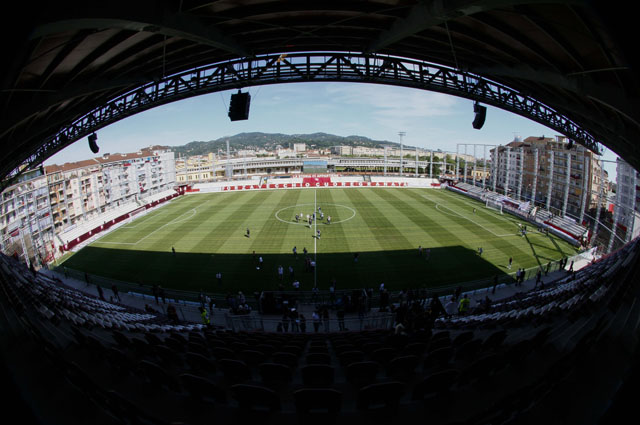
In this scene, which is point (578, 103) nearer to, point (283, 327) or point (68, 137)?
point (283, 327)

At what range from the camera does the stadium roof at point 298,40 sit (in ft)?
14.8

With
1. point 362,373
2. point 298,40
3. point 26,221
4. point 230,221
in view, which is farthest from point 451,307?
point 26,221

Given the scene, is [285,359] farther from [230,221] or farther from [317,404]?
[230,221]

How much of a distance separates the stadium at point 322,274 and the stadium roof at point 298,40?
6cm

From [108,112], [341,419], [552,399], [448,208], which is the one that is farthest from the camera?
[448,208]

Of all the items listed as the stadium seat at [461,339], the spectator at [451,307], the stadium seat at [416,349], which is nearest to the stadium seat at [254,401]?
the stadium seat at [416,349]

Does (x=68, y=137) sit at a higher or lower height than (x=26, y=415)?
higher

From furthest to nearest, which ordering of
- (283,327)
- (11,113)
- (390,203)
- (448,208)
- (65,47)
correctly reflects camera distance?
1. (390,203)
2. (448,208)
3. (283,327)
4. (11,113)
5. (65,47)

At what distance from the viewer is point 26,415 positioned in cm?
248

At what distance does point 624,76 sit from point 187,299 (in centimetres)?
2058

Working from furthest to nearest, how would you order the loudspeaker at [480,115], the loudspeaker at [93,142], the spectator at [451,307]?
the loudspeaker at [93,142] < the spectator at [451,307] < the loudspeaker at [480,115]

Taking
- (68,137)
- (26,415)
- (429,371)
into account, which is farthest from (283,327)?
(68,137)

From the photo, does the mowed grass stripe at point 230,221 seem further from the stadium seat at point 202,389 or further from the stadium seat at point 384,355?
the stadium seat at point 202,389

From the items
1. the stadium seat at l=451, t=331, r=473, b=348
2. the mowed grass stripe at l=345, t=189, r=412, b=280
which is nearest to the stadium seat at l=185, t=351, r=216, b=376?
the stadium seat at l=451, t=331, r=473, b=348
